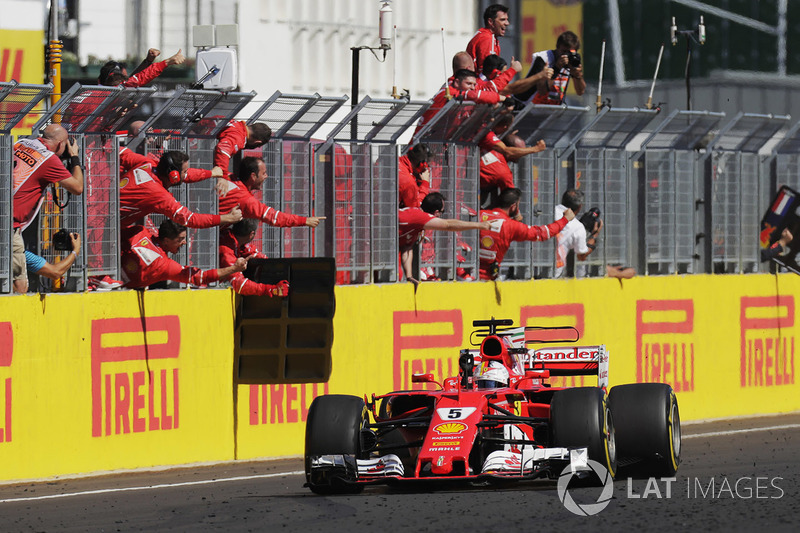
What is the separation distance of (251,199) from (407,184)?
6.38 feet

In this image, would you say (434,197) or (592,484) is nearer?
(592,484)

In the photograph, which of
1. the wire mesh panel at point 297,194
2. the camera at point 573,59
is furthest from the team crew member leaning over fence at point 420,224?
the camera at point 573,59

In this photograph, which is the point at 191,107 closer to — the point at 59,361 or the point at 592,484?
the point at 59,361

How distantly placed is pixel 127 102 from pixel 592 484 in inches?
187

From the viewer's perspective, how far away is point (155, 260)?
13.8 m

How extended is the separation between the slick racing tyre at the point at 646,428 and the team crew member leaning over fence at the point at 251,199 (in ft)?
11.0

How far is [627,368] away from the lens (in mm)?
17297

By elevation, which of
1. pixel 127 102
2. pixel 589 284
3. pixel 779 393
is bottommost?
pixel 779 393

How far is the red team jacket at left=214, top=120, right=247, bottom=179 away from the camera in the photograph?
46.8ft

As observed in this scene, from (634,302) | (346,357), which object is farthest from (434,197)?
(634,302)

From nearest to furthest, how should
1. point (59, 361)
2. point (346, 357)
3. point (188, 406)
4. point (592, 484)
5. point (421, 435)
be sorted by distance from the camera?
point (592, 484) < point (421, 435) < point (59, 361) < point (188, 406) < point (346, 357)

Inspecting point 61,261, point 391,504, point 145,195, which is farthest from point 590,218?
point 391,504

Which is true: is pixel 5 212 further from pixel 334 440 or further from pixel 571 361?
pixel 571 361

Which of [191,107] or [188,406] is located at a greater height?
[191,107]
